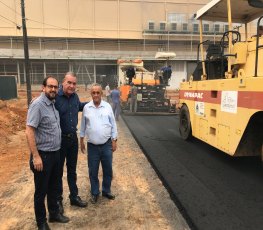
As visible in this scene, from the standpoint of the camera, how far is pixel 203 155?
724 centimetres

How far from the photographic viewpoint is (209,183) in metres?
5.40

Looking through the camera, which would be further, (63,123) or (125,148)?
(125,148)

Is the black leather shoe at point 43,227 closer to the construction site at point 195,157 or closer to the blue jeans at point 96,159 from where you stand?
the construction site at point 195,157

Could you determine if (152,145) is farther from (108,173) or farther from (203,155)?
(108,173)

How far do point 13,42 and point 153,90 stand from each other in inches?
1259

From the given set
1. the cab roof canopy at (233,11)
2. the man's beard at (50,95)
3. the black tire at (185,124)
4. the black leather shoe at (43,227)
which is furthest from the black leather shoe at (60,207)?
the cab roof canopy at (233,11)

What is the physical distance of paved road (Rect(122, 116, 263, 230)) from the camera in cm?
409

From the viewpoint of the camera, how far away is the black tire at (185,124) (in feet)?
27.3

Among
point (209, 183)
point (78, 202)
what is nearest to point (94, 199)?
point (78, 202)

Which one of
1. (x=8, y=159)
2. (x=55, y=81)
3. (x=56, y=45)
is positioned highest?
(x=56, y=45)

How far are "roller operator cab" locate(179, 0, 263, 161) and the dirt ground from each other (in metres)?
1.46

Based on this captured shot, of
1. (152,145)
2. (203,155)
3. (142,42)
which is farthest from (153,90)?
(142,42)

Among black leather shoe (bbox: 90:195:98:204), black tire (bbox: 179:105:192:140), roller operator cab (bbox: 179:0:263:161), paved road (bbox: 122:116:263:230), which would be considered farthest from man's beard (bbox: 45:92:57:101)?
black tire (bbox: 179:105:192:140)

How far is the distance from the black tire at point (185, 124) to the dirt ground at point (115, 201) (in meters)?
1.51
